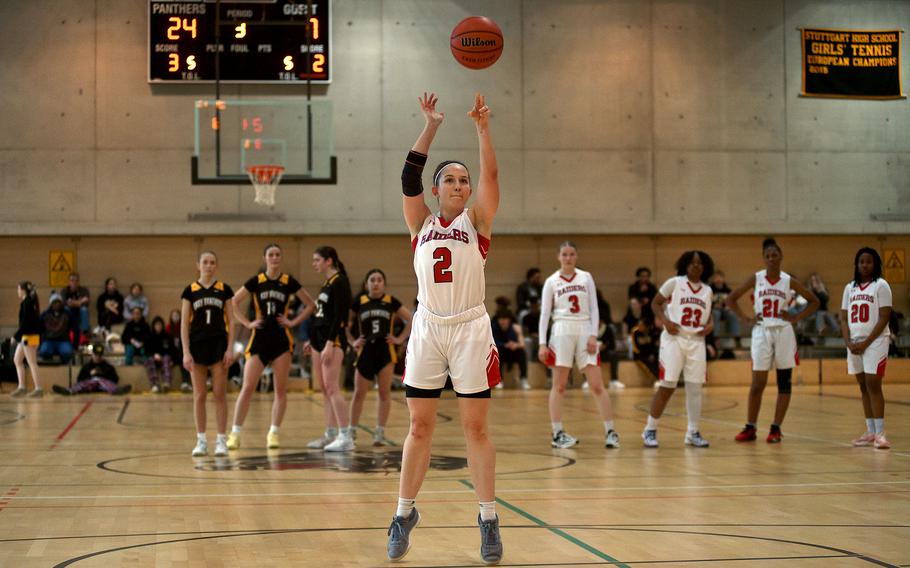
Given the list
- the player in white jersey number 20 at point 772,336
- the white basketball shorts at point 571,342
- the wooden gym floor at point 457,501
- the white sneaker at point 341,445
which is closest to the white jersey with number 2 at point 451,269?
the wooden gym floor at point 457,501

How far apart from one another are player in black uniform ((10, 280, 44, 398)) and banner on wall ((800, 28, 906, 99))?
15469 millimetres

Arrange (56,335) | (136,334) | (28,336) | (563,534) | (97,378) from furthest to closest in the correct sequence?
1. (136,334)
2. (56,335)
3. (97,378)
4. (28,336)
5. (563,534)

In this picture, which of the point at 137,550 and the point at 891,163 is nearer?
the point at 137,550

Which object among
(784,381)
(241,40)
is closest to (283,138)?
(241,40)

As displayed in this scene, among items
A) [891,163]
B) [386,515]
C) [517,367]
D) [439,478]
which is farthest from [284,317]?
[891,163]

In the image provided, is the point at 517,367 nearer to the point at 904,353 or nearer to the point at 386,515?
the point at 904,353

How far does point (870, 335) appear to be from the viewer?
10.2 m

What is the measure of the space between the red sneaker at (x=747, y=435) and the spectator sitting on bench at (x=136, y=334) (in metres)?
12.1

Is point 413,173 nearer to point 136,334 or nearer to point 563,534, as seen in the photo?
point 563,534

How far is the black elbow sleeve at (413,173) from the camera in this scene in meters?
5.40

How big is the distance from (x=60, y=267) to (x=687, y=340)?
1463 cm

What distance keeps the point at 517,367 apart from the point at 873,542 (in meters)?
15.0

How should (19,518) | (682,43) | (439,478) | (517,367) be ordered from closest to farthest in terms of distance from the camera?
(19,518) → (439,478) → (517,367) → (682,43)

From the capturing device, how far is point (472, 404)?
5.36 m
